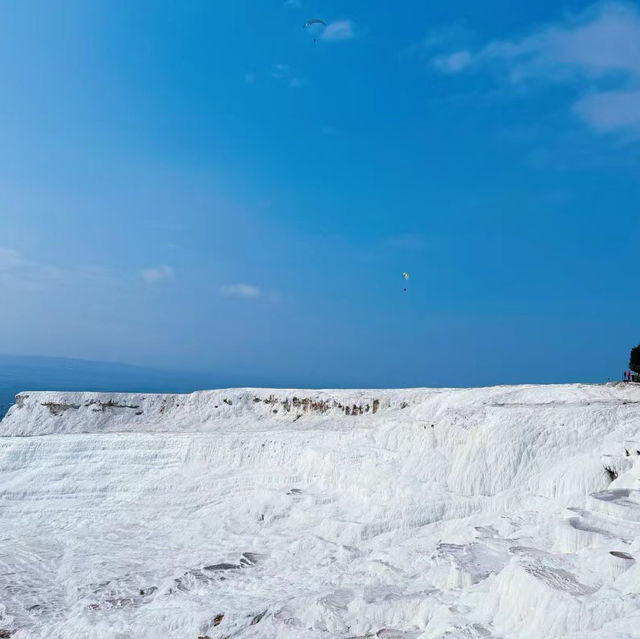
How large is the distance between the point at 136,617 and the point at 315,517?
29.5 ft

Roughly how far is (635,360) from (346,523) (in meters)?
31.6

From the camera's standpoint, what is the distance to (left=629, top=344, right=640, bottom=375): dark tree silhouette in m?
44.1

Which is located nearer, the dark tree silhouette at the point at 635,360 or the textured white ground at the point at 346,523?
the textured white ground at the point at 346,523

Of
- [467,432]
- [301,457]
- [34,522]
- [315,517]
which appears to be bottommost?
[34,522]

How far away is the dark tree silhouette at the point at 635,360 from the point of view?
44.1 meters

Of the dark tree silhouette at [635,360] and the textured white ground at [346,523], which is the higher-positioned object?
the dark tree silhouette at [635,360]

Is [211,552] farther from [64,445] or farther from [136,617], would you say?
[64,445]

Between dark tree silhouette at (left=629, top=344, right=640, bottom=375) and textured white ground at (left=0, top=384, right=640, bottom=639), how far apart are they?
17208 millimetres

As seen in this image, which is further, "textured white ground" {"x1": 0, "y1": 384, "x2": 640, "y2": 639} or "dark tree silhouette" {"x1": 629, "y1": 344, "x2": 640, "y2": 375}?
"dark tree silhouette" {"x1": 629, "y1": 344, "x2": 640, "y2": 375}

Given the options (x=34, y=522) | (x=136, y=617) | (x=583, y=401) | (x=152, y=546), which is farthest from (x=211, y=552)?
(x=583, y=401)

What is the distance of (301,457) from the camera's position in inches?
1184

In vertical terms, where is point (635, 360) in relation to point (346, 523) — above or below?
above

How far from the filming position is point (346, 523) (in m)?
22.8

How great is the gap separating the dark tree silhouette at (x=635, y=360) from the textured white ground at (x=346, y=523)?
677 inches
